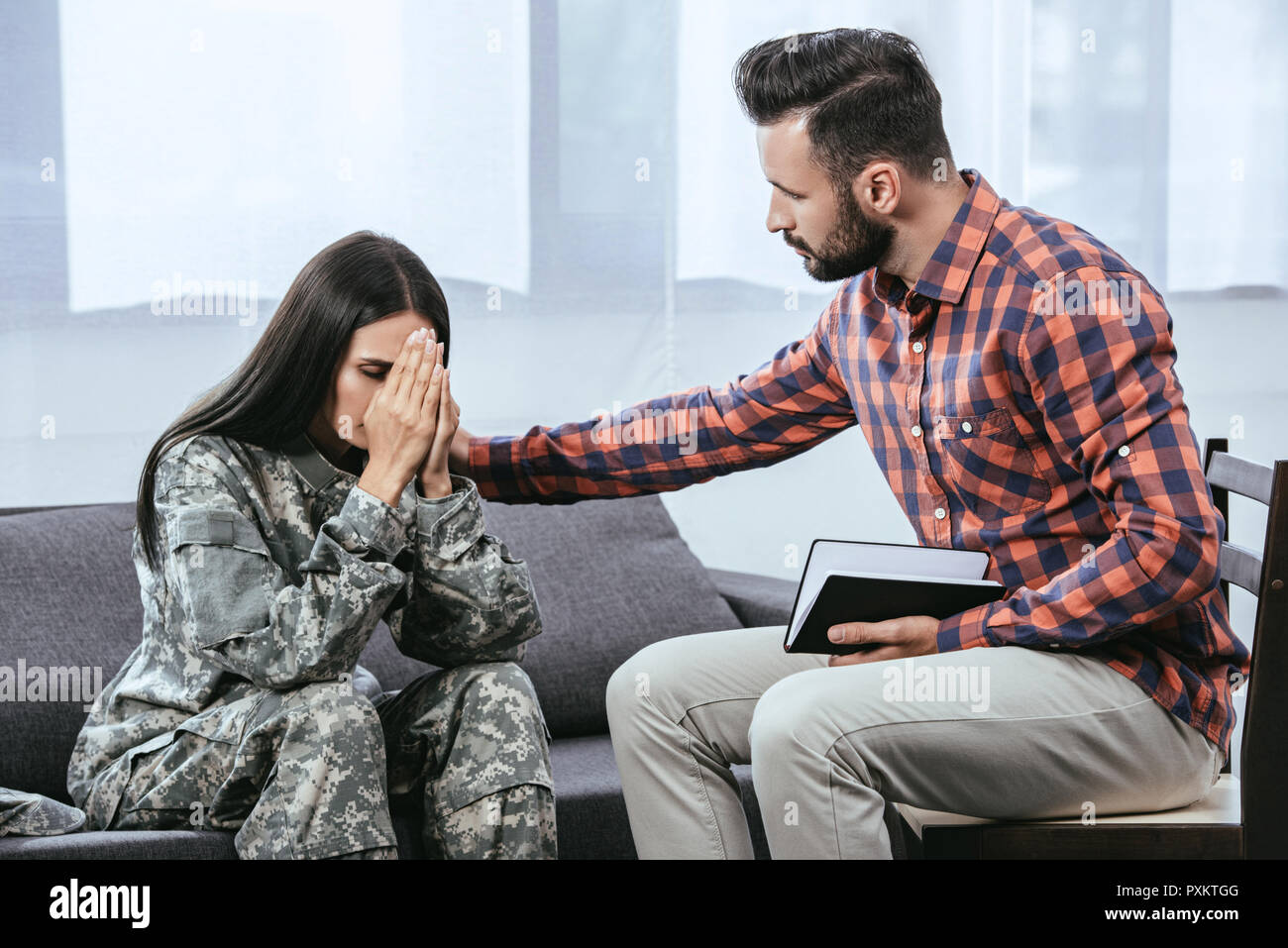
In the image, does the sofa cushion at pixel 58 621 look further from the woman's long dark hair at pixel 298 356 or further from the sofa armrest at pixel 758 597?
the sofa armrest at pixel 758 597

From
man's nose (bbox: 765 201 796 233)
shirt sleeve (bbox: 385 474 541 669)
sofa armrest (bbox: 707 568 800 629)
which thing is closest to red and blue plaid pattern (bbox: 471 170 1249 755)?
man's nose (bbox: 765 201 796 233)

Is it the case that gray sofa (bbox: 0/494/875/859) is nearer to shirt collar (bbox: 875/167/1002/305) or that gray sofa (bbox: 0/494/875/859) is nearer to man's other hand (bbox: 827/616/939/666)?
man's other hand (bbox: 827/616/939/666)

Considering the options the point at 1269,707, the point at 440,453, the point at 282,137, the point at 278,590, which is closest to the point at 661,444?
the point at 440,453

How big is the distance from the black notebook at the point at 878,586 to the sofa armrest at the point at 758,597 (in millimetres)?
678

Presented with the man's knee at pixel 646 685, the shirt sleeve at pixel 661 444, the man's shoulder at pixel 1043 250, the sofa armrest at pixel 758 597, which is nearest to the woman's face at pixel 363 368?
the shirt sleeve at pixel 661 444

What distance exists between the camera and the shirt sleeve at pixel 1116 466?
127cm

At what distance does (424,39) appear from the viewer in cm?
250

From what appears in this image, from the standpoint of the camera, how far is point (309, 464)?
5.22ft

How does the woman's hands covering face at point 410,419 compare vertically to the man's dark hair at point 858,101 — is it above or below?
below

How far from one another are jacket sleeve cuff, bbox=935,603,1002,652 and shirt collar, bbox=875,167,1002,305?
358 millimetres

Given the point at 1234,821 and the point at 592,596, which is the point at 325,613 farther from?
the point at 1234,821

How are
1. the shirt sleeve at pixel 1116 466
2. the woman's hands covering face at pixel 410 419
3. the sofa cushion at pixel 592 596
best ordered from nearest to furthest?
the shirt sleeve at pixel 1116 466 → the woman's hands covering face at pixel 410 419 → the sofa cushion at pixel 592 596

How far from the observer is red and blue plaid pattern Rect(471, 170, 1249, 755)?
128 centimetres

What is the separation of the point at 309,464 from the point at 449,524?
209 mm
